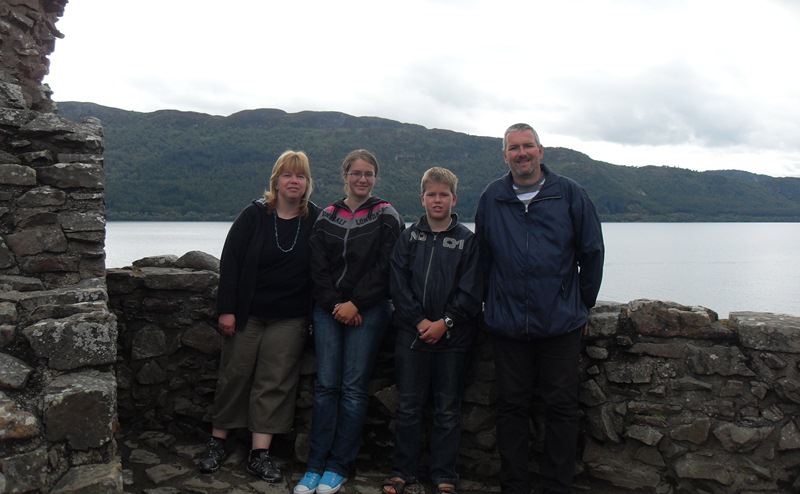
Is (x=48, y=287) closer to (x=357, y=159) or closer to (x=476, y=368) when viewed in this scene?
→ (x=357, y=159)

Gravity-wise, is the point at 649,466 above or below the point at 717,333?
below

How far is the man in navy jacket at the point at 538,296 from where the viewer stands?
148 inches

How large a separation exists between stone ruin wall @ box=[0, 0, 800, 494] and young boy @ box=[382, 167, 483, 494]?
1.38ft

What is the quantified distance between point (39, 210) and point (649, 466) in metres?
4.47

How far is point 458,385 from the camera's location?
13.4 feet

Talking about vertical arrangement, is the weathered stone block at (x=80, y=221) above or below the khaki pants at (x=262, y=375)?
above

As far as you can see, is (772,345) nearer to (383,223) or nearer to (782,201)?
A: (383,223)

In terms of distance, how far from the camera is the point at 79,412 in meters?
3.18

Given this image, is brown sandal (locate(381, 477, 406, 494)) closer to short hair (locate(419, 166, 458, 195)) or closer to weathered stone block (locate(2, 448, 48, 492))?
short hair (locate(419, 166, 458, 195))

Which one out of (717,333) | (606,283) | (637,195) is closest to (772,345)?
(717,333)

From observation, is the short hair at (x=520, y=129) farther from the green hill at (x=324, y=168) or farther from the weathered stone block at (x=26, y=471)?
the green hill at (x=324, y=168)

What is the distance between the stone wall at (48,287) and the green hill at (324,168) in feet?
91.2

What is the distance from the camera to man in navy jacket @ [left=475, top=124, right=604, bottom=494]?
376 cm

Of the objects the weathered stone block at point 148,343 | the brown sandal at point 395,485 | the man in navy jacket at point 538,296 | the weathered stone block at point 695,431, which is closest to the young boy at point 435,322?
the brown sandal at point 395,485
